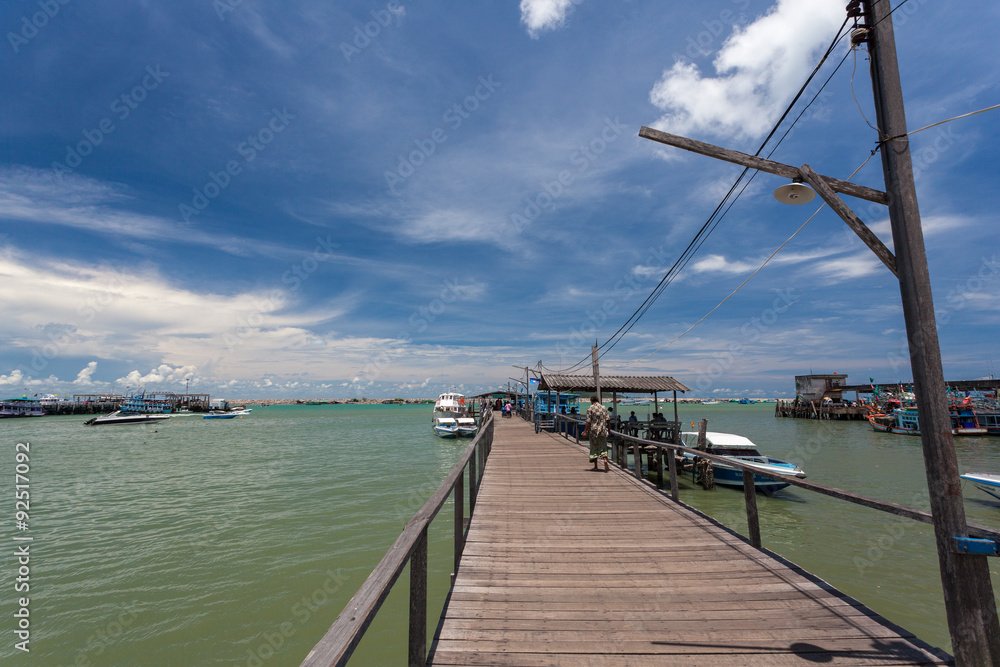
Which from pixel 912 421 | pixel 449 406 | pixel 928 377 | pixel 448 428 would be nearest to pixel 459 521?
pixel 928 377

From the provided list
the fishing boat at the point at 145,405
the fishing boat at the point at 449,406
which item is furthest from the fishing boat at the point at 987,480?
the fishing boat at the point at 145,405

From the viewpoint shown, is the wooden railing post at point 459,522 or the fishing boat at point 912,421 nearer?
the wooden railing post at point 459,522

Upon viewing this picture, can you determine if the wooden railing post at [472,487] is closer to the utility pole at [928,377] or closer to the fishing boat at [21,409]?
the utility pole at [928,377]

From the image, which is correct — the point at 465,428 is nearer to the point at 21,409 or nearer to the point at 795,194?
the point at 795,194

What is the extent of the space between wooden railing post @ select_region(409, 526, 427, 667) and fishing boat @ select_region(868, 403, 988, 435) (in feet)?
159

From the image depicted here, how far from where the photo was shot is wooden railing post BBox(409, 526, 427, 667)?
2889 mm

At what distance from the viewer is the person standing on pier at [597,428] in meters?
10.5

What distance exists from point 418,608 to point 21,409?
474 ft

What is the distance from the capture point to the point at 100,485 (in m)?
19.9

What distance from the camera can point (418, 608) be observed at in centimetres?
297

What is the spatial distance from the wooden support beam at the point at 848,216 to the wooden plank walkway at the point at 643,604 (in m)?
3.03

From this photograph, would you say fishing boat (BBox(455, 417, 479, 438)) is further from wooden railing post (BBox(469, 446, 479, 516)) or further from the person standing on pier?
wooden railing post (BBox(469, 446, 479, 516))

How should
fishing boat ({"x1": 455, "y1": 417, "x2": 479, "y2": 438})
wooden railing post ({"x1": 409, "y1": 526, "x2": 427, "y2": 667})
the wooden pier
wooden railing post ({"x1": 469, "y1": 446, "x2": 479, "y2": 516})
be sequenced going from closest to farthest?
wooden railing post ({"x1": 409, "y1": 526, "x2": 427, "y2": 667}) → wooden railing post ({"x1": 469, "y1": 446, "x2": 479, "y2": 516}) → fishing boat ({"x1": 455, "y1": 417, "x2": 479, "y2": 438}) → the wooden pier

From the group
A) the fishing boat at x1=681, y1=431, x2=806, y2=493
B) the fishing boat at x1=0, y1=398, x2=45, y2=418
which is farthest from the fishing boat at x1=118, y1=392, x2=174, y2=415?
the fishing boat at x1=681, y1=431, x2=806, y2=493
